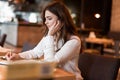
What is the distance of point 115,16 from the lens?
762cm

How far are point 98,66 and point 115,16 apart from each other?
6319 mm

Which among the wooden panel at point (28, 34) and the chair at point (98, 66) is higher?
the chair at point (98, 66)

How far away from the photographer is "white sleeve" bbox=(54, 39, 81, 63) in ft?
A: 4.82

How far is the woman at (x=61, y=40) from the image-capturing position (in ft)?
4.90

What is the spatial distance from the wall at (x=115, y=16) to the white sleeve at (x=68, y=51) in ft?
19.9

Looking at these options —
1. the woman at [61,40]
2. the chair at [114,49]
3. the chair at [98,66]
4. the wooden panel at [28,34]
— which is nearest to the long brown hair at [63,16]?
the woman at [61,40]

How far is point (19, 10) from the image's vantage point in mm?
9102

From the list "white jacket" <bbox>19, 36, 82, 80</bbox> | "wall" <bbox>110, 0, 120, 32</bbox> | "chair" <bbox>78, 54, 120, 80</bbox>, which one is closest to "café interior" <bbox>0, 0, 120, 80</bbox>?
"wall" <bbox>110, 0, 120, 32</bbox>

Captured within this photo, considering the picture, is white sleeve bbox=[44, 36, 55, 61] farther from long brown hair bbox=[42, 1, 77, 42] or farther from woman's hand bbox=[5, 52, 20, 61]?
woman's hand bbox=[5, 52, 20, 61]

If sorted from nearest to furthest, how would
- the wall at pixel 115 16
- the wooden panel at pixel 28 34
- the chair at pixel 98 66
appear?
the chair at pixel 98 66 < the wall at pixel 115 16 < the wooden panel at pixel 28 34

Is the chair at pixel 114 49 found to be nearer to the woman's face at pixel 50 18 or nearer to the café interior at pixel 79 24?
the café interior at pixel 79 24

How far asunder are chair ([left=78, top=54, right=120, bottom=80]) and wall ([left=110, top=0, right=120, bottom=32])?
234 inches

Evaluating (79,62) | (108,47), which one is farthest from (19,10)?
→ (79,62)

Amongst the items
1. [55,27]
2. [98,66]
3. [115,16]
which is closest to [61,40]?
[55,27]
